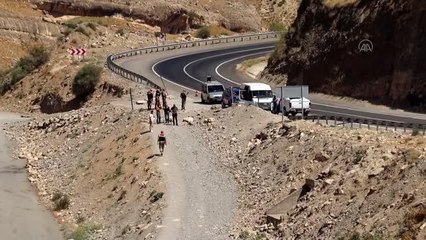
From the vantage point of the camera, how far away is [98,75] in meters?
65.5

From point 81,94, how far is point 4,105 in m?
11.9

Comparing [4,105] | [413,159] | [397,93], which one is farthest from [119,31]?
[413,159]

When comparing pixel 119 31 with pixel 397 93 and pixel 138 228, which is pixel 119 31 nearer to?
pixel 397 93

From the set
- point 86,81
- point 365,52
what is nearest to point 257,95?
point 365,52

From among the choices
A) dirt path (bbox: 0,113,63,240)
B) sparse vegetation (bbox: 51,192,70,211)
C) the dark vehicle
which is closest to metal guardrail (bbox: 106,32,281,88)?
the dark vehicle

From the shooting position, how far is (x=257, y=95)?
48406mm

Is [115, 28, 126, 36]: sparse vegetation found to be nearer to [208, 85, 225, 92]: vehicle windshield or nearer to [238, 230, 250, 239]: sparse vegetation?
Answer: [208, 85, 225, 92]: vehicle windshield

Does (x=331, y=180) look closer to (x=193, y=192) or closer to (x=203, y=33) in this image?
(x=193, y=192)

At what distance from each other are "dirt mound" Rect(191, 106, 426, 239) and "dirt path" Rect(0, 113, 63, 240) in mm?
9308

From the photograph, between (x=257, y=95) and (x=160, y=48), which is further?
(x=160, y=48)

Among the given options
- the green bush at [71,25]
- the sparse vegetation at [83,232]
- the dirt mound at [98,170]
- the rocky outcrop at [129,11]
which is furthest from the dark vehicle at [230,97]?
the rocky outcrop at [129,11]

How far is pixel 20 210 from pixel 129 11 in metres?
73.3

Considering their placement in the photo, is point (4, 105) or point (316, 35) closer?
point (316, 35)

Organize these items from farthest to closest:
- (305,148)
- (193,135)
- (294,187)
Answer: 1. (193,135)
2. (305,148)
3. (294,187)
